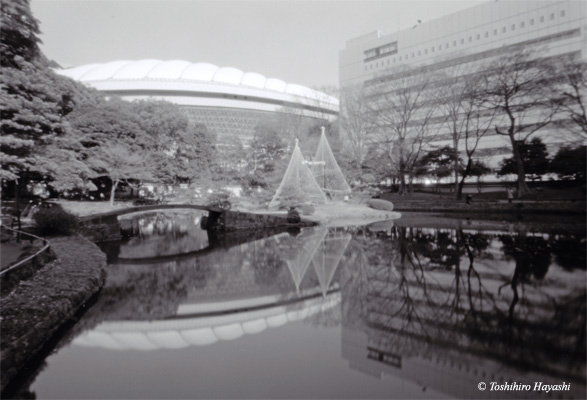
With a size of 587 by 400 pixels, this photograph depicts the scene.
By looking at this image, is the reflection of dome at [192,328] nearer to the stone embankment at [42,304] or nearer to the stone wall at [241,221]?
the stone embankment at [42,304]

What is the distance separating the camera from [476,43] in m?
49.8

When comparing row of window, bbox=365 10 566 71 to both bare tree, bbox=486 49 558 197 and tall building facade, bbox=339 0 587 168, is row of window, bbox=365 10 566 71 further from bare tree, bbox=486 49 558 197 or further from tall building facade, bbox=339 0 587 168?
bare tree, bbox=486 49 558 197

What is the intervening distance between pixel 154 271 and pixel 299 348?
21.6ft

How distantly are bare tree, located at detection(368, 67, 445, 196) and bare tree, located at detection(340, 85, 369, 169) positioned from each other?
923 mm

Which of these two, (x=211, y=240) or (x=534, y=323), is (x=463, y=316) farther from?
(x=211, y=240)

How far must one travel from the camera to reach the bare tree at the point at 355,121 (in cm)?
3566

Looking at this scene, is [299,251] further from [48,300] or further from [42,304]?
[42,304]

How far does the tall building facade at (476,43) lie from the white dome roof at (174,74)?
11.2 metres

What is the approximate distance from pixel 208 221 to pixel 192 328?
15.5 metres

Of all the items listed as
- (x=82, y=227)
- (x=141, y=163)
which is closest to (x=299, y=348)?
(x=82, y=227)

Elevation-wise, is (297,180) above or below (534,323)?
above

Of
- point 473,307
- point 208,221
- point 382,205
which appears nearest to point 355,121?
point 382,205

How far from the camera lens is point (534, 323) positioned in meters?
5.23

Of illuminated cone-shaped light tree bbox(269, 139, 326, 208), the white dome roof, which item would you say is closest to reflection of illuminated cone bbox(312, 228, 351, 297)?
illuminated cone-shaped light tree bbox(269, 139, 326, 208)
